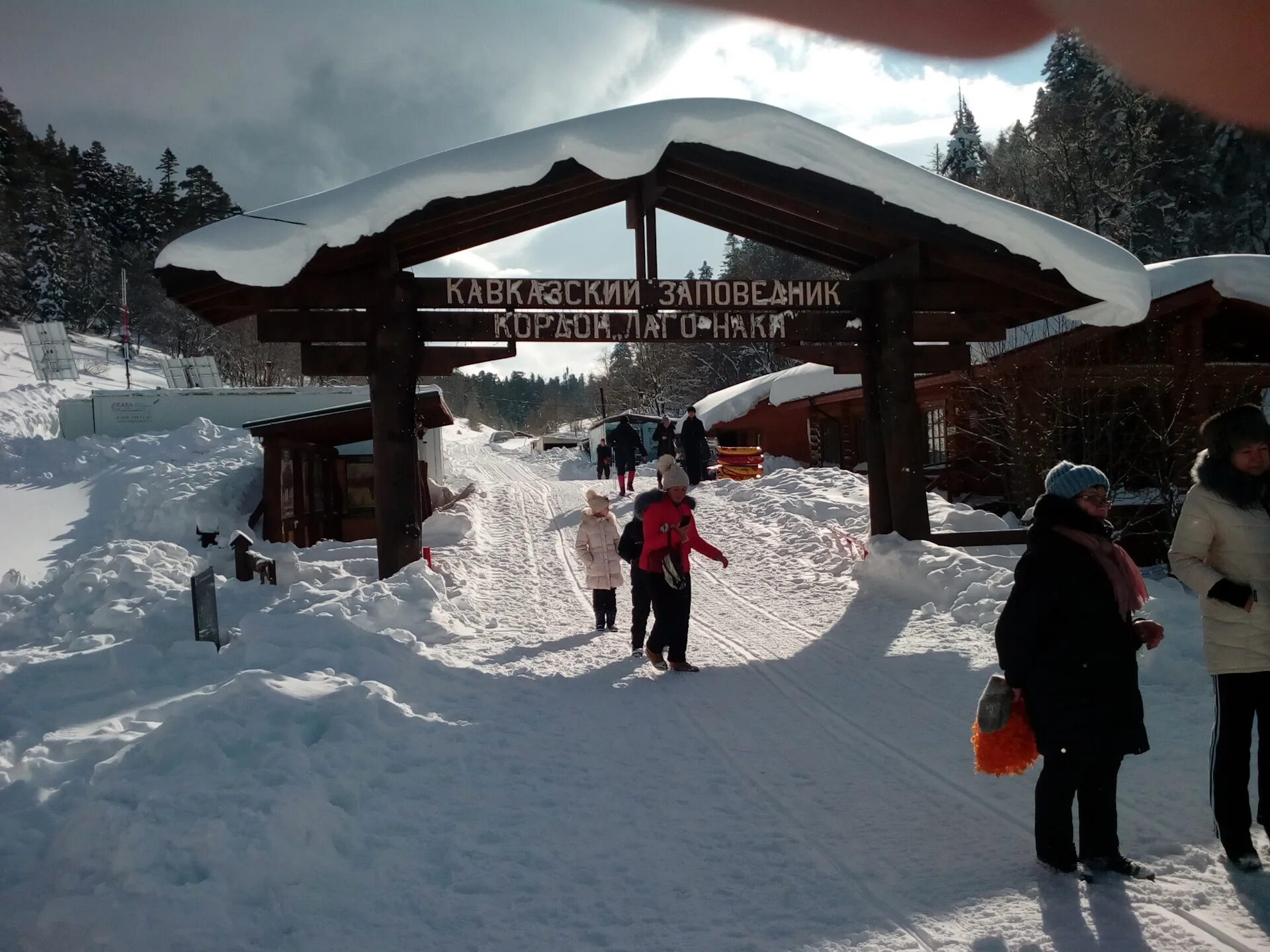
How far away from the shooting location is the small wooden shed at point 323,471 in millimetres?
13734

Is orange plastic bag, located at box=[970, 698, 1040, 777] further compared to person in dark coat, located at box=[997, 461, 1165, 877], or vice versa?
orange plastic bag, located at box=[970, 698, 1040, 777]

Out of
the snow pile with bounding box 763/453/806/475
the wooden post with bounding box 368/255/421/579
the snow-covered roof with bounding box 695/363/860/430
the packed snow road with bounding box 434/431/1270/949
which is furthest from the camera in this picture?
the snow pile with bounding box 763/453/806/475

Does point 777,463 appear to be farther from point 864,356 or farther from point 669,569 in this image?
point 669,569

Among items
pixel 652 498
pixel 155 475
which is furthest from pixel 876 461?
pixel 155 475

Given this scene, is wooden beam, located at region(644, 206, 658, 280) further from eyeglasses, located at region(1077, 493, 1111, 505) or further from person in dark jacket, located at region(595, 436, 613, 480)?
person in dark jacket, located at region(595, 436, 613, 480)

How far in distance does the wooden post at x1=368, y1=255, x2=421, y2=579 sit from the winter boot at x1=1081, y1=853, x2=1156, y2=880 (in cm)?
727

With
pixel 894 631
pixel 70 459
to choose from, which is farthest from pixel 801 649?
pixel 70 459

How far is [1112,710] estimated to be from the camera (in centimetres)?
346

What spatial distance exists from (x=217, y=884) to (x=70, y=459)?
15112 mm

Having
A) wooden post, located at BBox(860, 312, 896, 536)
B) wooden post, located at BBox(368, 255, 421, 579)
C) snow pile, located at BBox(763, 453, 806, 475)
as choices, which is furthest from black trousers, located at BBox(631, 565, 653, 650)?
snow pile, located at BBox(763, 453, 806, 475)

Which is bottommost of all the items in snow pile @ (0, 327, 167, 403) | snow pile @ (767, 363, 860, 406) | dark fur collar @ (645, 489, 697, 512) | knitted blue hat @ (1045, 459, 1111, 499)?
dark fur collar @ (645, 489, 697, 512)

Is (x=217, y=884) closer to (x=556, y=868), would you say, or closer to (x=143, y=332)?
(x=556, y=868)

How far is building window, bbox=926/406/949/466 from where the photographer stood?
21.8 m

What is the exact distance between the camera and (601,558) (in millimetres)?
9328
